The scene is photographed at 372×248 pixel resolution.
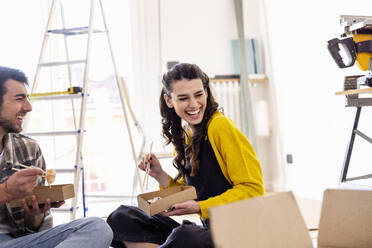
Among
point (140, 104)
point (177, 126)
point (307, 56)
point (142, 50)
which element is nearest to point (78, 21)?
point (142, 50)

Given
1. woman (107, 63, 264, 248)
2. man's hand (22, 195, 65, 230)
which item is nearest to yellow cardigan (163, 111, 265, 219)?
woman (107, 63, 264, 248)

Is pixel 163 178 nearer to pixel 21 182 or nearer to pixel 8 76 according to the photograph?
pixel 21 182

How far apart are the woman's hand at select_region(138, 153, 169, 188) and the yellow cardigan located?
27cm

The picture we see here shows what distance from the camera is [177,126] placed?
1942 millimetres

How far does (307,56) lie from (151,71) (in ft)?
4.41

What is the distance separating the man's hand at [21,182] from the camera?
1.34 m

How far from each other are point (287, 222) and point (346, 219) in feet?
0.62

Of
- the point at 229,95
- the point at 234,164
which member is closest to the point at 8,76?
the point at 234,164

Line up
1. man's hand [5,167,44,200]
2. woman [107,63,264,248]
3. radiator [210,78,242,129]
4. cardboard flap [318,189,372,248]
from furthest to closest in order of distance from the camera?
radiator [210,78,242,129] → woman [107,63,264,248] → man's hand [5,167,44,200] → cardboard flap [318,189,372,248]

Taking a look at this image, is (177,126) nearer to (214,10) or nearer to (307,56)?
(307,56)

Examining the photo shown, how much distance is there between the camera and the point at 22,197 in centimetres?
144

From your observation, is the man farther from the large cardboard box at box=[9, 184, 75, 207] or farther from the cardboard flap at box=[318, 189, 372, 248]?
the cardboard flap at box=[318, 189, 372, 248]

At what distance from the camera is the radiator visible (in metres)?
3.90

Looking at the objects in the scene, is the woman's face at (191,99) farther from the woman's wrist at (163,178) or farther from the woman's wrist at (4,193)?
the woman's wrist at (4,193)
